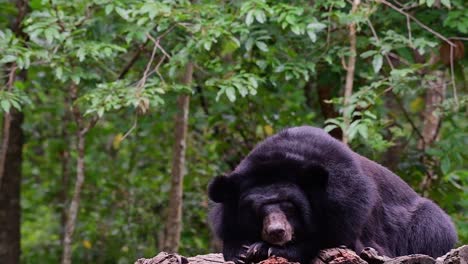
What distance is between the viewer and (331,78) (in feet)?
27.1

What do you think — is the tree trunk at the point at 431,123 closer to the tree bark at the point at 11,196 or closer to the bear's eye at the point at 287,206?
the bear's eye at the point at 287,206

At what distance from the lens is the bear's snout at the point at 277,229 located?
15.3ft

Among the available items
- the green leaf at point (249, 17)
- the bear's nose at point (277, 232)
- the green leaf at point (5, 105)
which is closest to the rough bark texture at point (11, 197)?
the green leaf at point (5, 105)

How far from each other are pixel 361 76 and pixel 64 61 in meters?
2.86

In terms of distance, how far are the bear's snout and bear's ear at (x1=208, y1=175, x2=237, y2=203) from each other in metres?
0.40

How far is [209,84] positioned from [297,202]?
2680mm

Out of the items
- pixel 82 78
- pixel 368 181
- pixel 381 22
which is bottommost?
pixel 368 181

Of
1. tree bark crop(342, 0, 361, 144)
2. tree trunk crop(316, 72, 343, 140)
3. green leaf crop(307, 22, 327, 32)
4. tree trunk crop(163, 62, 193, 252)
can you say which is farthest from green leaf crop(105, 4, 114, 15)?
tree trunk crop(316, 72, 343, 140)

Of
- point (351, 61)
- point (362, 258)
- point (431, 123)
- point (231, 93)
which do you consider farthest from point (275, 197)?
point (431, 123)

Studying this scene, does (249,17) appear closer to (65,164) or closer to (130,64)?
(130,64)

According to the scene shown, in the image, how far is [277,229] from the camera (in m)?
4.66

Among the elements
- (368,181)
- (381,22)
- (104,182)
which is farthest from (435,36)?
(104,182)

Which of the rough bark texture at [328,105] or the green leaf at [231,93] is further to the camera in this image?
the rough bark texture at [328,105]

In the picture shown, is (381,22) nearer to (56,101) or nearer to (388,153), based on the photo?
(388,153)
